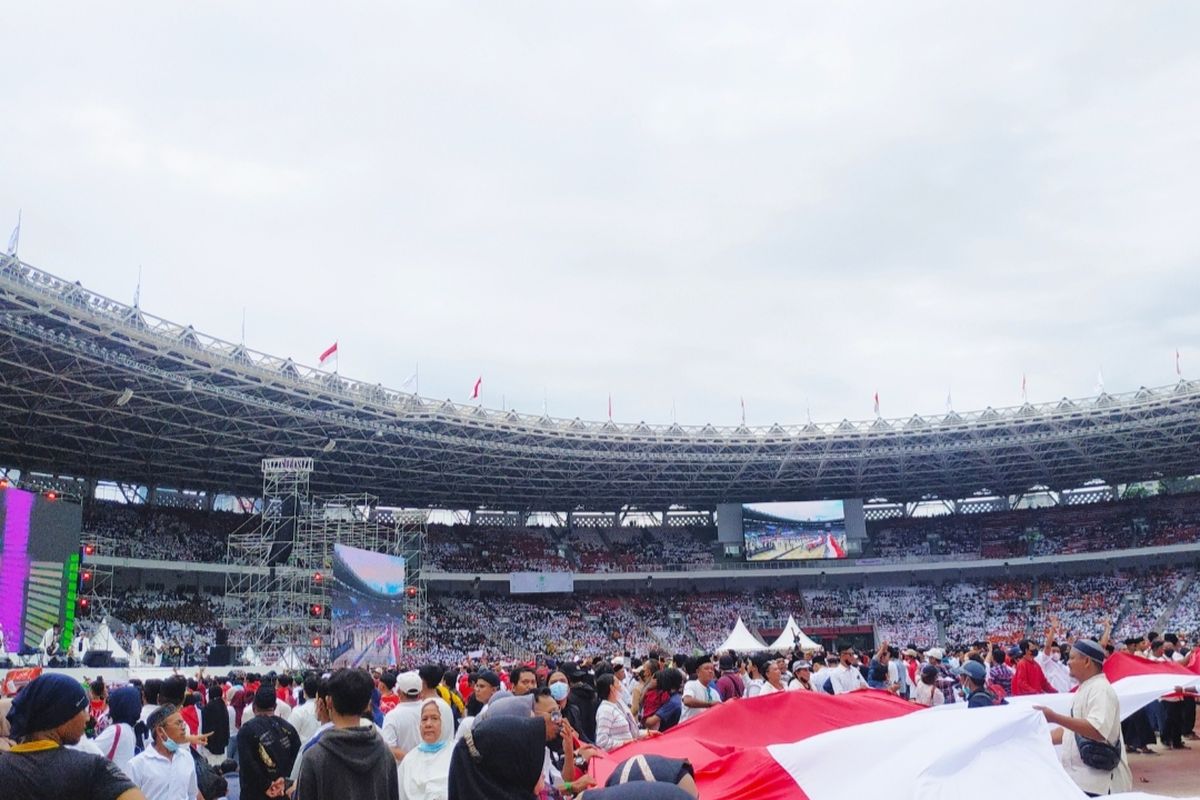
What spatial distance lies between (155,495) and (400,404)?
1783 cm

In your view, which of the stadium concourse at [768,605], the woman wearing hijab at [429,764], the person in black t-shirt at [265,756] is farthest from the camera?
the stadium concourse at [768,605]

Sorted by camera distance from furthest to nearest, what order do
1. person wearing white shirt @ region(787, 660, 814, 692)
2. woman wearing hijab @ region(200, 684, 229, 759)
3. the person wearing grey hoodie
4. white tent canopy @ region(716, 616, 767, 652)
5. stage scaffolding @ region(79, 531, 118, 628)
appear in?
→ stage scaffolding @ region(79, 531, 118, 628) < white tent canopy @ region(716, 616, 767, 652) < person wearing white shirt @ region(787, 660, 814, 692) < woman wearing hijab @ region(200, 684, 229, 759) < the person wearing grey hoodie

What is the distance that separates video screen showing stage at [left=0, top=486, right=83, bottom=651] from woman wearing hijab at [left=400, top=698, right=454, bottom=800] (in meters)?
23.6

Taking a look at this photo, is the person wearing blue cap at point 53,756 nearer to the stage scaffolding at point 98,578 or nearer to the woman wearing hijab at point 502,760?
the woman wearing hijab at point 502,760

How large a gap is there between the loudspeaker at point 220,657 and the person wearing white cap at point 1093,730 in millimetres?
28575

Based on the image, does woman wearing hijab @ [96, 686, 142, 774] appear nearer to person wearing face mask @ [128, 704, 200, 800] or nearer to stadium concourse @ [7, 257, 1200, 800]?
stadium concourse @ [7, 257, 1200, 800]

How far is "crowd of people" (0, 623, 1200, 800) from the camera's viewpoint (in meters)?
3.86

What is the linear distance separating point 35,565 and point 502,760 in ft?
88.3

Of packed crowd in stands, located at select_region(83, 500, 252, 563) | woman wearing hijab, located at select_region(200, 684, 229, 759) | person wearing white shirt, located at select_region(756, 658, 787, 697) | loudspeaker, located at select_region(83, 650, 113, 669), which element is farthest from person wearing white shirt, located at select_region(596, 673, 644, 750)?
packed crowd in stands, located at select_region(83, 500, 252, 563)

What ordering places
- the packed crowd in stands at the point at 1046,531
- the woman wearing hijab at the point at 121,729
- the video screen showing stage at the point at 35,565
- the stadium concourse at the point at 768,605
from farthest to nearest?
the packed crowd in stands at the point at 1046,531 → the video screen showing stage at the point at 35,565 → the stadium concourse at the point at 768,605 → the woman wearing hijab at the point at 121,729

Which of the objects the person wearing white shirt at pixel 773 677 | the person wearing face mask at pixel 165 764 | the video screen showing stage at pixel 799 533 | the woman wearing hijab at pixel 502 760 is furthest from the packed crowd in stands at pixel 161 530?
the woman wearing hijab at pixel 502 760

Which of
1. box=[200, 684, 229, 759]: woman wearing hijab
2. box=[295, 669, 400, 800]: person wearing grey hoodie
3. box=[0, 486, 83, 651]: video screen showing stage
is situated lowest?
box=[200, 684, 229, 759]: woman wearing hijab

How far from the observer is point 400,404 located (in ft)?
127

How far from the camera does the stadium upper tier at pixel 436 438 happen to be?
30562mm
